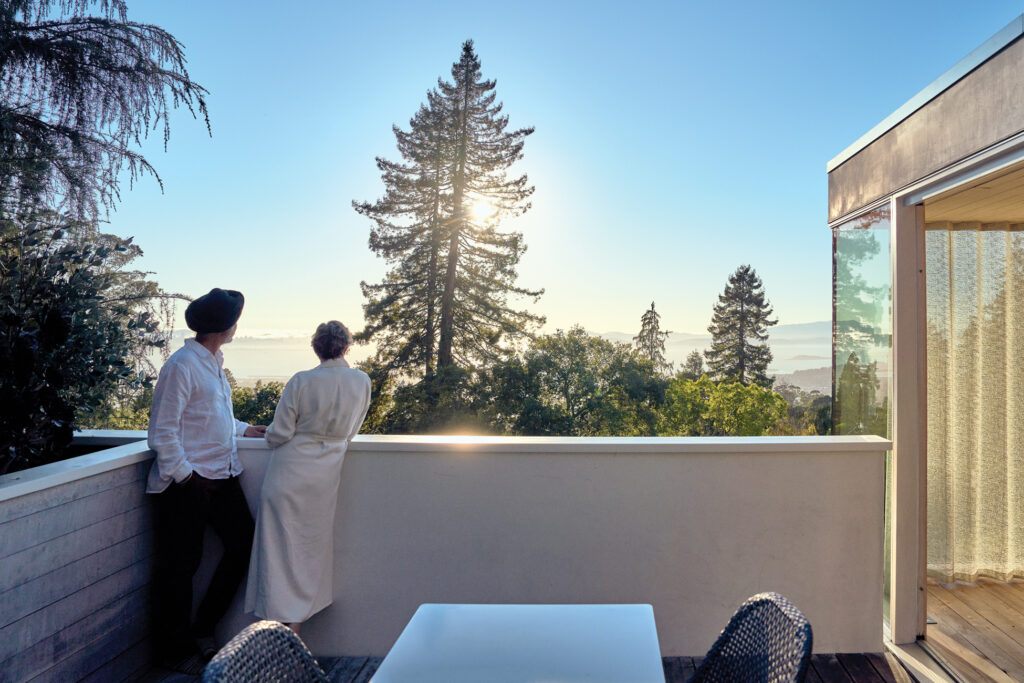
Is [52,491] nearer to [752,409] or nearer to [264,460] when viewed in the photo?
[264,460]

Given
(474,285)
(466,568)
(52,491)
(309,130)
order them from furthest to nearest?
(309,130) < (474,285) < (466,568) < (52,491)

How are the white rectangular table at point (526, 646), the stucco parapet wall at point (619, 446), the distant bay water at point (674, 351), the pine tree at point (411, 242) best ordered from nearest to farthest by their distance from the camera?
the white rectangular table at point (526, 646) → the stucco parapet wall at point (619, 446) → the distant bay water at point (674, 351) → the pine tree at point (411, 242)

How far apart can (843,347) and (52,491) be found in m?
3.50

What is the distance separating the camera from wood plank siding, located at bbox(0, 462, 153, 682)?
1822mm

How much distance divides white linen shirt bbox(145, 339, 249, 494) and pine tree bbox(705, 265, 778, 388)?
27.1 meters

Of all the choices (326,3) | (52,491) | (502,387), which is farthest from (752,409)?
(52,491)

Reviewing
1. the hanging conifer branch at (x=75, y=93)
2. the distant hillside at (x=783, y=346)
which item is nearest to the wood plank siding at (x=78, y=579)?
the hanging conifer branch at (x=75, y=93)

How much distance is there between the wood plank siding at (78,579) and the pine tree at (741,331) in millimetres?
27324

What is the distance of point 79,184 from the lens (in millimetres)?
4324

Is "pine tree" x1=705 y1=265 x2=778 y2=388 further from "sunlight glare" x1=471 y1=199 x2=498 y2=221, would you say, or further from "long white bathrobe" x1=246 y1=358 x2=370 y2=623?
"long white bathrobe" x1=246 y1=358 x2=370 y2=623

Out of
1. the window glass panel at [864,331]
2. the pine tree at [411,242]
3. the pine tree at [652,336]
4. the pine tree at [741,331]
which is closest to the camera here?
the window glass panel at [864,331]

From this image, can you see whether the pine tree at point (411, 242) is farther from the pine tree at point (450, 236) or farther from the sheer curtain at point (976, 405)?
the sheer curtain at point (976, 405)

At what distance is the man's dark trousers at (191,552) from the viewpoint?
7.86 feet

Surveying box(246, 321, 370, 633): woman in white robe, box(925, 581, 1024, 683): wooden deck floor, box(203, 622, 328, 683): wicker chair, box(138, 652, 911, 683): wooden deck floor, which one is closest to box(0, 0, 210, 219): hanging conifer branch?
box(246, 321, 370, 633): woman in white robe
